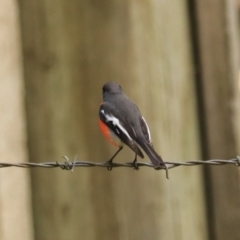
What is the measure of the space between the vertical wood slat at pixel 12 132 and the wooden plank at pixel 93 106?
3.3 inches

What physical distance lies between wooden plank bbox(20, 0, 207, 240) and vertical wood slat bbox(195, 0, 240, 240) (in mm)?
224

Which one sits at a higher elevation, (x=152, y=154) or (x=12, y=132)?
(x=12, y=132)

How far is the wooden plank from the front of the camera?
135 inches

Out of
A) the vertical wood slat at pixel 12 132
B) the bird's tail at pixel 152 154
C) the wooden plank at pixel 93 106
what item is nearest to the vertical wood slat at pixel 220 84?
the wooden plank at pixel 93 106

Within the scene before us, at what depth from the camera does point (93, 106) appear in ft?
11.5

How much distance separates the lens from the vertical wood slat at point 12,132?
3.25 meters

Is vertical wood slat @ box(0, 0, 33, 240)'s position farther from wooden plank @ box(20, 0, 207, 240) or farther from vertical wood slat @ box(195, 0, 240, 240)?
vertical wood slat @ box(195, 0, 240, 240)

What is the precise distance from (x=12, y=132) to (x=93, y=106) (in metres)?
0.51

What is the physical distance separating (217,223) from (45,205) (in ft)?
3.51

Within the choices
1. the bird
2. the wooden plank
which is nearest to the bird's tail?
the bird

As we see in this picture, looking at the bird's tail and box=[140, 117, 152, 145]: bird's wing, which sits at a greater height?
box=[140, 117, 152, 145]: bird's wing

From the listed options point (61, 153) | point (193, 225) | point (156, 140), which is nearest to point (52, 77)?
point (61, 153)

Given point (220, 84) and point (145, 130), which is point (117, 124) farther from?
point (220, 84)

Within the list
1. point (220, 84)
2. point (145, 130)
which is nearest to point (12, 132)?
point (145, 130)
